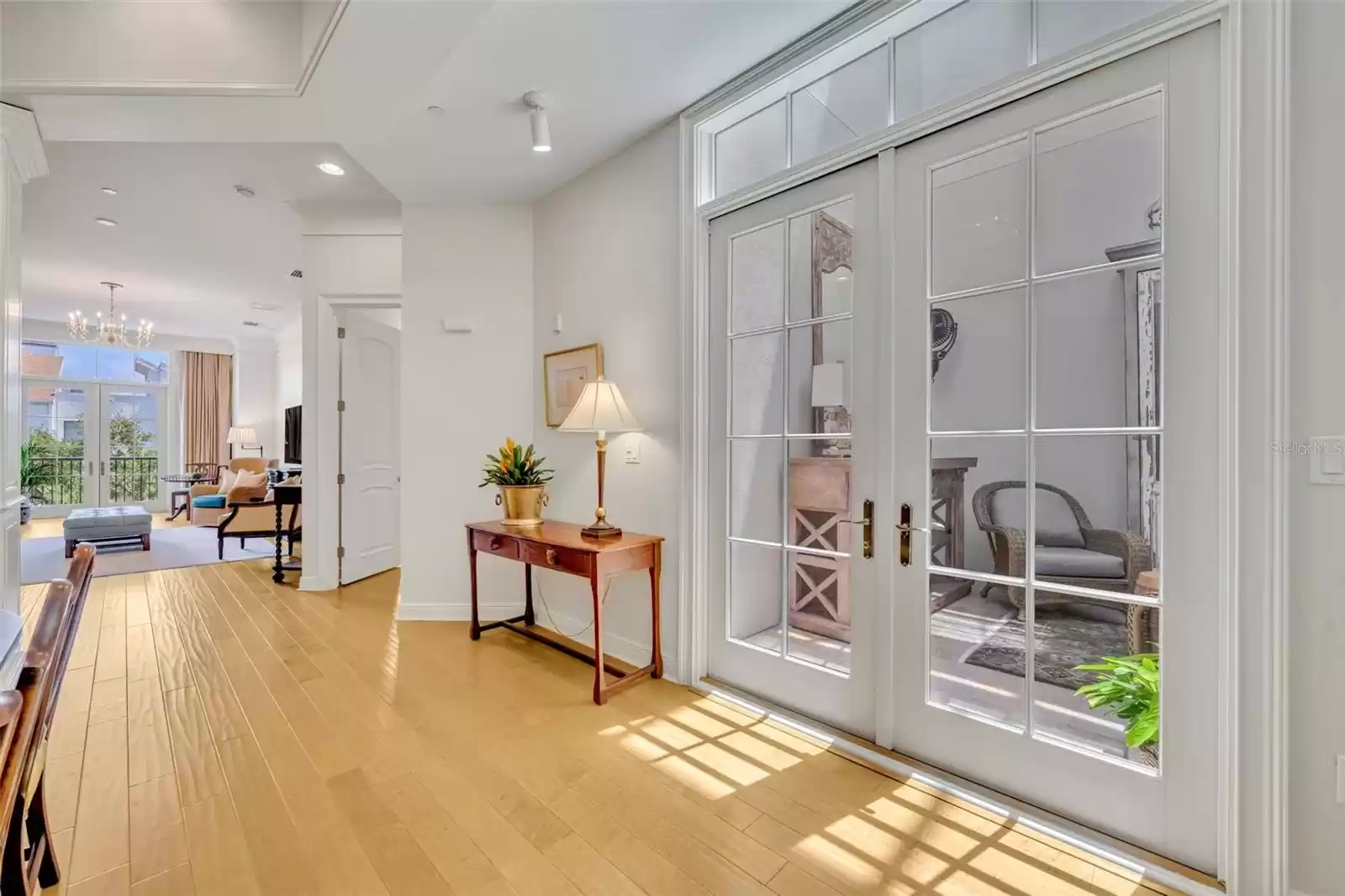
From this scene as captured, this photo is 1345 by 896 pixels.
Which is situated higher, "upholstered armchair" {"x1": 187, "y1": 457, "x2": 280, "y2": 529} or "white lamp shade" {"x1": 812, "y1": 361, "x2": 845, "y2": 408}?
"white lamp shade" {"x1": 812, "y1": 361, "x2": 845, "y2": 408}

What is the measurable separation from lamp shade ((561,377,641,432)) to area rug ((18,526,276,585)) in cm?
501

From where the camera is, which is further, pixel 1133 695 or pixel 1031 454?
pixel 1031 454

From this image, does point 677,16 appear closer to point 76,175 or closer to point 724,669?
point 724,669

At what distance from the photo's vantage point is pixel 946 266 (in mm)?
2086

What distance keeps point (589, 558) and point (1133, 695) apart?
197 centimetres

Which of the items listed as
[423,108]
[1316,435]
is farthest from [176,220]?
[1316,435]

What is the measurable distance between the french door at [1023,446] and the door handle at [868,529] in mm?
29

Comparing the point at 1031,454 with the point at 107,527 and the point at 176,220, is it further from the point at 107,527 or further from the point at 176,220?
the point at 107,527

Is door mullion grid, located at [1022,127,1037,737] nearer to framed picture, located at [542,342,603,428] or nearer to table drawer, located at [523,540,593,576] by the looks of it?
table drawer, located at [523,540,593,576]

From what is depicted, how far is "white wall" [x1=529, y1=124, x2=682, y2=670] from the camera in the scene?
118 inches

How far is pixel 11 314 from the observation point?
9.48ft

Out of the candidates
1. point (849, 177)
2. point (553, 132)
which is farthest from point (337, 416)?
point (849, 177)

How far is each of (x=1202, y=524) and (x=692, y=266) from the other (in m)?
2.10

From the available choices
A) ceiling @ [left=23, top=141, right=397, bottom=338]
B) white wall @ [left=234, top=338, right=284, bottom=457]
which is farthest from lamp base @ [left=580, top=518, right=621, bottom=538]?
white wall @ [left=234, top=338, right=284, bottom=457]
